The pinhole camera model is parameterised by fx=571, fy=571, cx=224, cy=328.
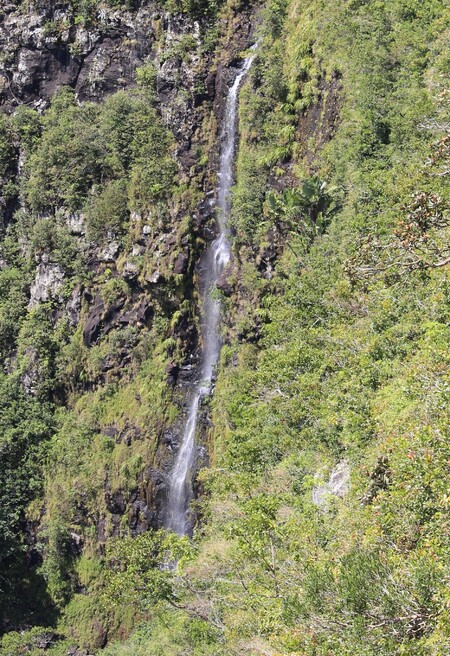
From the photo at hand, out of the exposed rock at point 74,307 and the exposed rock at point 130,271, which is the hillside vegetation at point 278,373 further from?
the exposed rock at point 74,307

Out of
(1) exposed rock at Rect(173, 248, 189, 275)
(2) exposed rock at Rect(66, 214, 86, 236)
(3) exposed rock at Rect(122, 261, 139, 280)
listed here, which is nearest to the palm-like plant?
(1) exposed rock at Rect(173, 248, 189, 275)

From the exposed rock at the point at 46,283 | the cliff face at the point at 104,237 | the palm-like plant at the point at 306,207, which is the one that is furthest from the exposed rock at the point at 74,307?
the palm-like plant at the point at 306,207

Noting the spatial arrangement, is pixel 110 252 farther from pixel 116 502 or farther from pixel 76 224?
pixel 116 502

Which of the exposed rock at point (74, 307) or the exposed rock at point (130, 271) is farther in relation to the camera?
the exposed rock at point (74, 307)

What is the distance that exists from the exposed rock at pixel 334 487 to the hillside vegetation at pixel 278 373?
0.06 meters

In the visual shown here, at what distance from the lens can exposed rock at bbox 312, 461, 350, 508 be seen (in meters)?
8.59

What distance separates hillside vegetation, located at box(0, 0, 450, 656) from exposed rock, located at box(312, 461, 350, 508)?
0.06m

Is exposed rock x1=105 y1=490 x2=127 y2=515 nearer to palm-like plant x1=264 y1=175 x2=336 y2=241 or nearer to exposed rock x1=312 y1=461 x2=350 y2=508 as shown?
palm-like plant x1=264 y1=175 x2=336 y2=241

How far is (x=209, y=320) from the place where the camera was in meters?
22.4

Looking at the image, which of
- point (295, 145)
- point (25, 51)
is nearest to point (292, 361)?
point (295, 145)

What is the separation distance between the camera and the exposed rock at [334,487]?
338 inches

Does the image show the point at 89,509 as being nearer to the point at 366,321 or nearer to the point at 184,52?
the point at 366,321

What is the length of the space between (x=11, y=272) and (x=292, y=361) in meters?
22.2

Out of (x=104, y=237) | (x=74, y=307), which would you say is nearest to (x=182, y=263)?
(x=104, y=237)
